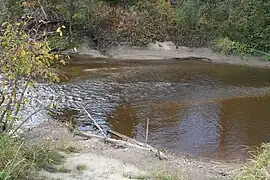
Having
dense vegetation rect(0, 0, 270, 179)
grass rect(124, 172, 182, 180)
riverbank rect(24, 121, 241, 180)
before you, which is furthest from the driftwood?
dense vegetation rect(0, 0, 270, 179)

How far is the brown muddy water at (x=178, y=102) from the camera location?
1011 cm

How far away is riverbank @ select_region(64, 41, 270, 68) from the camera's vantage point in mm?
20156

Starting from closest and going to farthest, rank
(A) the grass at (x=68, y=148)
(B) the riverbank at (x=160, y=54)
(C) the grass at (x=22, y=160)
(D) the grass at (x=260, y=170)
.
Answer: (C) the grass at (x=22, y=160) → (D) the grass at (x=260, y=170) → (A) the grass at (x=68, y=148) → (B) the riverbank at (x=160, y=54)

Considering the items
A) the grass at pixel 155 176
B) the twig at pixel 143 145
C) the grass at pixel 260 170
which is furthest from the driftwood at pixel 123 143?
the grass at pixel 260 170

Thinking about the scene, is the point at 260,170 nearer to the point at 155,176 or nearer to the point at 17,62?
the point at 155,176

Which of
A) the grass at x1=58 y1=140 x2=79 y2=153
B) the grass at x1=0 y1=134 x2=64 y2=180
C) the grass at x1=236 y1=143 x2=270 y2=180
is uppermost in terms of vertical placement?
the grass at x1=0 y1=134 x2=64 y2=180

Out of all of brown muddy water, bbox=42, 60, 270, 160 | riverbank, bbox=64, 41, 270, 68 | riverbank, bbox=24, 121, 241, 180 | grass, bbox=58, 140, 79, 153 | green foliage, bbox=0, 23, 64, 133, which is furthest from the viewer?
riverbank, bbox=64, 41, 270, 68

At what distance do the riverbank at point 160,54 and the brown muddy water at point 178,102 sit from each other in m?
1.22

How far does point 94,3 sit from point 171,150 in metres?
13.6

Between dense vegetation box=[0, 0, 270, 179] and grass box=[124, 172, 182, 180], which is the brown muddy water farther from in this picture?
grass box=[124, 172, 182, 180]

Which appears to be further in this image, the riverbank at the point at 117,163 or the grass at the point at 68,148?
the grass at the point at 68,148

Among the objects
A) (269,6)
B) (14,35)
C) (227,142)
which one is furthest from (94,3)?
(14,35)

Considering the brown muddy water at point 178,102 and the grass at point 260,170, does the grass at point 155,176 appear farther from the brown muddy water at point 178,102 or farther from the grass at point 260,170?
the brown muddy water at point 178,102

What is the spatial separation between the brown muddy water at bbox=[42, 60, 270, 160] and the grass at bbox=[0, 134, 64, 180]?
3.66 m
